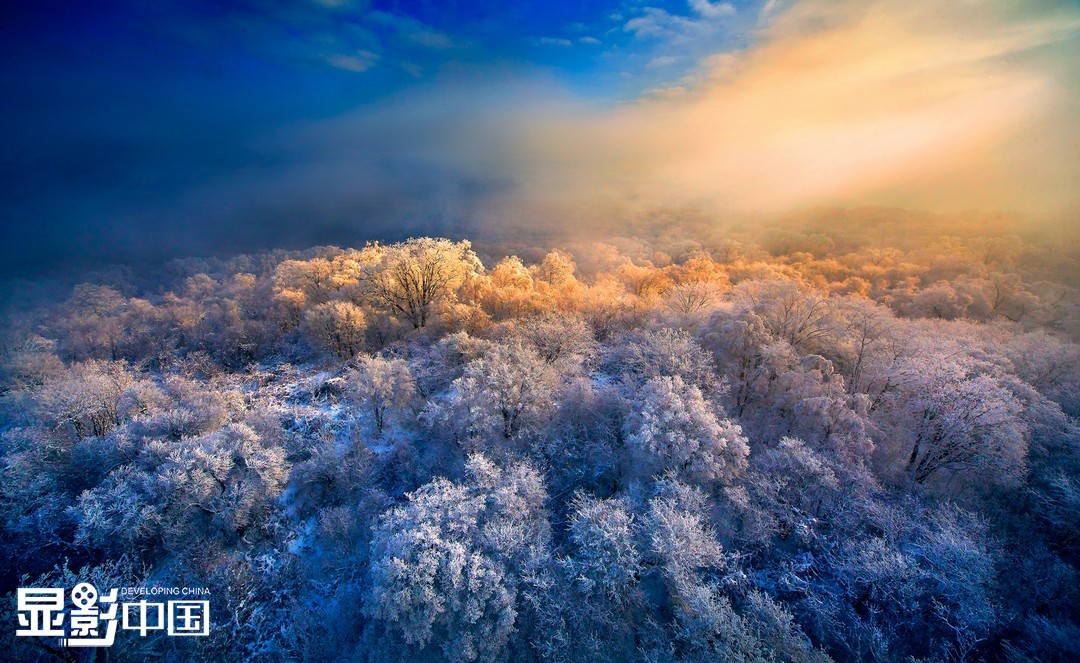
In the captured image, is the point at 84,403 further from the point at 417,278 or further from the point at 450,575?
the point at 450,575

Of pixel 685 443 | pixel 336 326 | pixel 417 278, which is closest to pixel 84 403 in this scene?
pixel 336 326

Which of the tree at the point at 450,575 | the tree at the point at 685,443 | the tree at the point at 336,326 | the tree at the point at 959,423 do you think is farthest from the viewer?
the tree at the point at 336,326

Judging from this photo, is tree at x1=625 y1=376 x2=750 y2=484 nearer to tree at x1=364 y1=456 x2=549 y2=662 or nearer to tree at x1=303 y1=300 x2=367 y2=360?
tree at x1=364 y1=456 x2=549 y2=662

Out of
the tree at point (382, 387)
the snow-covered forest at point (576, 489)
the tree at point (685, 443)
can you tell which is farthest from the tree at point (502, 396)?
the tree at point (685, 443)

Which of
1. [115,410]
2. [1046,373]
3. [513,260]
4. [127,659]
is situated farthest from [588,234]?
[127,659]

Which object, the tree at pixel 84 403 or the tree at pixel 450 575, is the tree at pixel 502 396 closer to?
the tree at pixel 450 575
